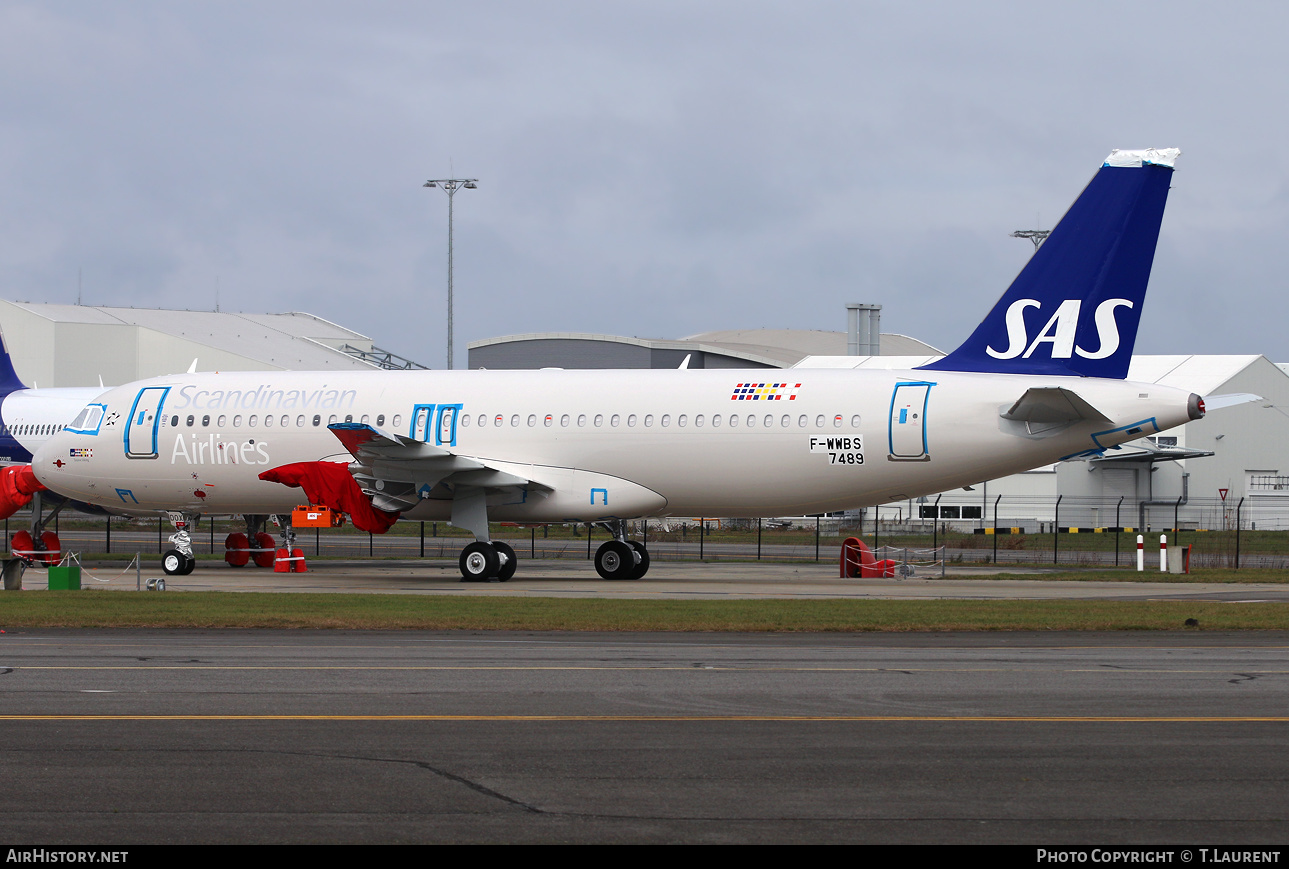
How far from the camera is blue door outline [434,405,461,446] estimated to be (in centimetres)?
2841

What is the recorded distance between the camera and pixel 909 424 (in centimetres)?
2523

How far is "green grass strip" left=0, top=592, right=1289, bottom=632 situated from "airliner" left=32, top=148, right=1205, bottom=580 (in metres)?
4.59

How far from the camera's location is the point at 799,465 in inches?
1027

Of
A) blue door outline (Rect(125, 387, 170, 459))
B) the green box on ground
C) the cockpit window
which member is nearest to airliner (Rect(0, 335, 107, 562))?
the cockpit window

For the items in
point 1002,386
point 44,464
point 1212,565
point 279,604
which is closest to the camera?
point 279,604

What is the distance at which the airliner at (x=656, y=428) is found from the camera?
24.5 meters

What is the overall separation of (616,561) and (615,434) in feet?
10.3

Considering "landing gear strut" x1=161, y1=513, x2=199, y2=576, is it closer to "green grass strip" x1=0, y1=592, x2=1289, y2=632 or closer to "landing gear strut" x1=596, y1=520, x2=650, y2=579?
"green grass strip" x1=0, y1=592, x2=1289, y2=632

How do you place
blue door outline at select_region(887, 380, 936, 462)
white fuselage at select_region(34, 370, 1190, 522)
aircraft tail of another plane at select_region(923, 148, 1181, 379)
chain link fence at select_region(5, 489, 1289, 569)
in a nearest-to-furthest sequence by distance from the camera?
aircraft tail of another plane at select_region(923, 148, 1181, 379) < white fuselage at select_region(34, 370, 1190, 522) < blue door outline at select_region(887, 380, 936, 462) < chain link fence at select_region(5, 489, 1289, 569)

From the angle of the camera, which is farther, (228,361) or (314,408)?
(228,361)

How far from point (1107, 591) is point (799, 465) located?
19.6ft

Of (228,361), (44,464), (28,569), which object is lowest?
(28,569)

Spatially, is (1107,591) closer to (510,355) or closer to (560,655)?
(560,655)
